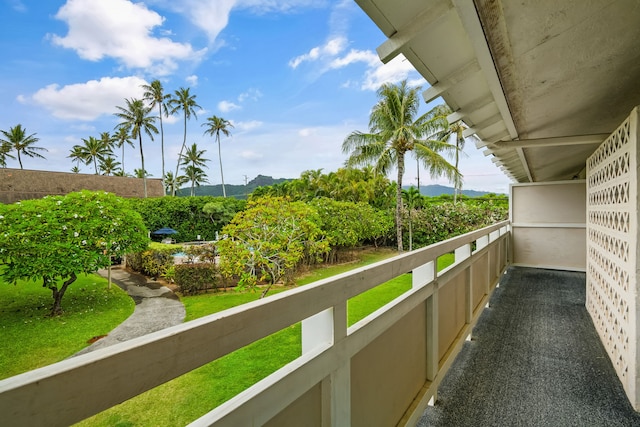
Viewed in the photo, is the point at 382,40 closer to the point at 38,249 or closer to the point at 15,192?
the point at 38,249

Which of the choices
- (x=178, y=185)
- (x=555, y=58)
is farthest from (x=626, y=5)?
(x=178, y=185)

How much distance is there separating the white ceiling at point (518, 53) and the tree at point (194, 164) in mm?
39924

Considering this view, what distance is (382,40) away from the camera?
1.21m

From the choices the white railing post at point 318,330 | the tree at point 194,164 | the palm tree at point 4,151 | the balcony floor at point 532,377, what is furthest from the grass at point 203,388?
the palm tree at point 4,151

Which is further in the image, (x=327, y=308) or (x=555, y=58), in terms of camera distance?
(x=555, y=58)

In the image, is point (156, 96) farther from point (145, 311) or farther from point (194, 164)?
point (145, 311)

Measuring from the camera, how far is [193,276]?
28.5 ft

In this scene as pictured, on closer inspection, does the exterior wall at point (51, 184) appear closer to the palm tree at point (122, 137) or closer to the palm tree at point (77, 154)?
the palm tree at point (122, 137)

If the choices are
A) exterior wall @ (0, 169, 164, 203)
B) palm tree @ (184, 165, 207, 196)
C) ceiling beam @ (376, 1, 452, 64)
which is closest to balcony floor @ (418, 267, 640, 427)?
ceiling beam @ (376, 1, 452, 64)

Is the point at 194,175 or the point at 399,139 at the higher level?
the point at 194,175

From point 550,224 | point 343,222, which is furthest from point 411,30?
point 343,222

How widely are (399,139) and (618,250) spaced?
1006cm

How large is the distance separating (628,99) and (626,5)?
1503 mm

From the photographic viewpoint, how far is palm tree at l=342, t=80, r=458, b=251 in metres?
12.0
